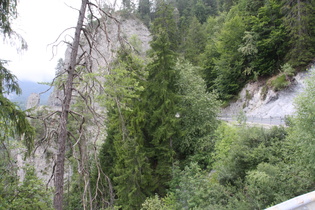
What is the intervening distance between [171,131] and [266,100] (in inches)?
427

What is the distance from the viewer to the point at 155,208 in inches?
386

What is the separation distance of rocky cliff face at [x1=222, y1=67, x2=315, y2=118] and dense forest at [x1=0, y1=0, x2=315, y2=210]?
26.7 inches

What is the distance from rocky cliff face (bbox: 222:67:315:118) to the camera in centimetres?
1650

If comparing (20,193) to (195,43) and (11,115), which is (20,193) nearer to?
(11,115)

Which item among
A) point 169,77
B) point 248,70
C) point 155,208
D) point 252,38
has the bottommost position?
point 155,208

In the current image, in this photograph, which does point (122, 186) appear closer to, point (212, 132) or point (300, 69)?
point (212, 132)

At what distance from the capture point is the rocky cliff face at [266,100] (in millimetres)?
16500

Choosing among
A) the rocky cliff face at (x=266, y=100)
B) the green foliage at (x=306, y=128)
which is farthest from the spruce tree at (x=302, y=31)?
the green foliage at (x=306, y=128)

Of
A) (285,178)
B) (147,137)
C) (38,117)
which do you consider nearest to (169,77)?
(147,137)

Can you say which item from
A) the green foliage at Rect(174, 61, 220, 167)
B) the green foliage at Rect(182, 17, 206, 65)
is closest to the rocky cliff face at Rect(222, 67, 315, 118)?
the green foliage at Rect(174, 61, 220, 167)

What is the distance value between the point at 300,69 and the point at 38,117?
63.5ft

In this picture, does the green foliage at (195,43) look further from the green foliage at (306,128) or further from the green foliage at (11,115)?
the green foliage at (11,115)

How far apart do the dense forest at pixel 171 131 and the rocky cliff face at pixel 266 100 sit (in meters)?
0.68

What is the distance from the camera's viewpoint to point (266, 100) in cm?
1859
